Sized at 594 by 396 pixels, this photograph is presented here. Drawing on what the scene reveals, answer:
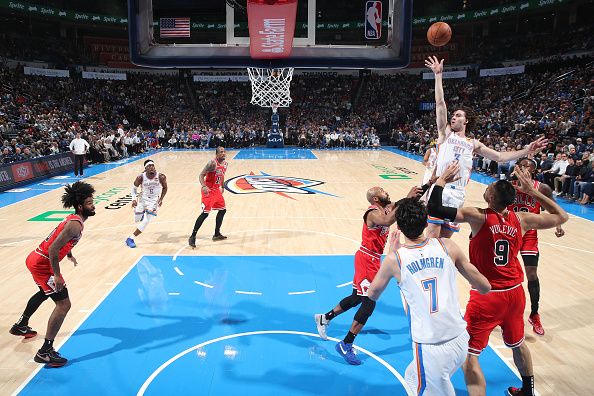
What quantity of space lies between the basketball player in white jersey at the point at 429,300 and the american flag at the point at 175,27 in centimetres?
599

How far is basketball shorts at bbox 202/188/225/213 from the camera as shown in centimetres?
833

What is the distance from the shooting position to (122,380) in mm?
4117

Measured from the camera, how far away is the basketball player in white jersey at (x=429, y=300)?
2.86 m

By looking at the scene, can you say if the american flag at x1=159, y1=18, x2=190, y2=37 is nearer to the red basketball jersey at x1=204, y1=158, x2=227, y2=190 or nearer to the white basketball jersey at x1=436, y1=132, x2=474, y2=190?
the red basketball jersey at x1=204, y1=158, x2=227, y2=190

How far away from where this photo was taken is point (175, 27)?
7.65 metres

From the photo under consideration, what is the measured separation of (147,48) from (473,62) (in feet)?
109

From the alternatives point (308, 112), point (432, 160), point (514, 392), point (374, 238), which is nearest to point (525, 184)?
point (374, 238)

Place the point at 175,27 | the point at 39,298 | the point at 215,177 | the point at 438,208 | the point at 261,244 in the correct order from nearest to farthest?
the point at 438,208, the point at 39,298, the point at 175,27, the point at 215,177, the point at 261,244

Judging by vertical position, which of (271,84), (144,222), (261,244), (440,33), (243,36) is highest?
(243,36)

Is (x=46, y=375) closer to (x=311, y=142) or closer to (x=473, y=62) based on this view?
(x=311, y=142)

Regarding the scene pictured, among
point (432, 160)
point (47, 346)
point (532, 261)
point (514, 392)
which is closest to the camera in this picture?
point (514, 392)

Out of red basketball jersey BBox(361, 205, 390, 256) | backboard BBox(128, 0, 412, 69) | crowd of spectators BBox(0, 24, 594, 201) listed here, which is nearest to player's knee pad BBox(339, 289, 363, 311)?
red basketball jersey BBox(361, 205, 390, 256)

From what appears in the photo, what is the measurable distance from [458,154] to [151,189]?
545cm

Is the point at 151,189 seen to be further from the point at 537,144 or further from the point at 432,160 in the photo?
the point at 537,144
